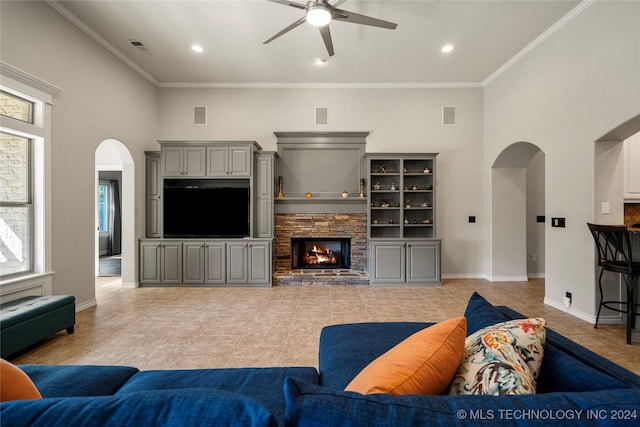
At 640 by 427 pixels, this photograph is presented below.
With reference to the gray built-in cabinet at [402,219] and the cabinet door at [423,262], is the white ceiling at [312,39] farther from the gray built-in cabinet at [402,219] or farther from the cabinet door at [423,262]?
the cabinet door at [423,262]

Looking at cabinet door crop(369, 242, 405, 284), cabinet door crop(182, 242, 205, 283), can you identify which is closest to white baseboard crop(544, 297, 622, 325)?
cabinet door crop(369, 242, 405, 284)

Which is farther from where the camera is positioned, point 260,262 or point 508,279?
point 508,279

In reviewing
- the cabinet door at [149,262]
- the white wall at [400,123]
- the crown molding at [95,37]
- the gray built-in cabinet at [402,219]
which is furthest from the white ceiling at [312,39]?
the cabinet door at [149,262]

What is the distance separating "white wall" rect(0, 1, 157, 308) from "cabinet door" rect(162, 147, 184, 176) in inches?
27.5

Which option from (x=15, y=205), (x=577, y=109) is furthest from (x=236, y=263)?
(x=577, y=109)

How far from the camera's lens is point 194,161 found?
4.94m

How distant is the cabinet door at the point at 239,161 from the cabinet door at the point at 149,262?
6.00 feet

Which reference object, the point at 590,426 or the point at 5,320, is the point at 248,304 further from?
the point at 590,426

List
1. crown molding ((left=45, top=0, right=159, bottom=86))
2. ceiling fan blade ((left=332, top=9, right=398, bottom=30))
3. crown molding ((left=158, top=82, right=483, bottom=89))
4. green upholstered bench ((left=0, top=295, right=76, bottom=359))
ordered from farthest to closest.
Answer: crown molding ((left=158, top=82, right=483, bottom=89)) → crown molding ((left=45, top=0, right=159, bottom=86)) → ceiling fan blade ((left=332, top=9, right=398, bottom=30)) → green upholstered bench ((left=0, top=295, right=76, bottom=359))

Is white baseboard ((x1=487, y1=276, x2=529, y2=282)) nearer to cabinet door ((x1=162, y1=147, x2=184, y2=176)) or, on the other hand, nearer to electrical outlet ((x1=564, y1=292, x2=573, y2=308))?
electrical outlet ((x1=564, y1=292, x2=573, y2=308))

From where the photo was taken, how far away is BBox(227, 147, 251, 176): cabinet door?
4.93m

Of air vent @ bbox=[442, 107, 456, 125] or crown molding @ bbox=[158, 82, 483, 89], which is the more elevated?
crown molding @ bbox=[158, 82, 483, 89]

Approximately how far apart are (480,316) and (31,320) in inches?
141

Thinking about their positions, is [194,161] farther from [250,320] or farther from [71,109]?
[250,320]
